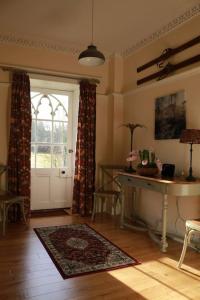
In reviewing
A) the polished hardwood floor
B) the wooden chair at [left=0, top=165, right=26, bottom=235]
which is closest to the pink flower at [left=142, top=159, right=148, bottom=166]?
the polished hardwood floor

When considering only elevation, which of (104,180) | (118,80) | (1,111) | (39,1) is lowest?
(104,180)

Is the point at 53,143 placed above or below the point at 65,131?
below

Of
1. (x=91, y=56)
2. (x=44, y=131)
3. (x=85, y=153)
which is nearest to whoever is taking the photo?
(x=91, y=56)

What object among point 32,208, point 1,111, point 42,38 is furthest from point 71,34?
point 32,208

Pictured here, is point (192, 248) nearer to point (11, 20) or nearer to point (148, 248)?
point (148, 248)

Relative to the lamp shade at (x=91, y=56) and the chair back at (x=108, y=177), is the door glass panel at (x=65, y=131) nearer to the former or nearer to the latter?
the chair back at (x=108, y=177)

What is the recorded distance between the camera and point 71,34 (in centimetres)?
417

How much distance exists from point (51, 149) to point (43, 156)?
0.20m

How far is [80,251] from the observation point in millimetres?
3104

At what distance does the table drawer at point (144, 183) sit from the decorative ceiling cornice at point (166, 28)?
220cm

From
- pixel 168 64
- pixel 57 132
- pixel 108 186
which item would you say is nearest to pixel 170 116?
pixel 168 64

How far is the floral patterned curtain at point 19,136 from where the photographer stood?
4.26 m

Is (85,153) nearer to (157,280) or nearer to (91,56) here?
(91,56)

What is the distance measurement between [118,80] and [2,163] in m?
2.57
